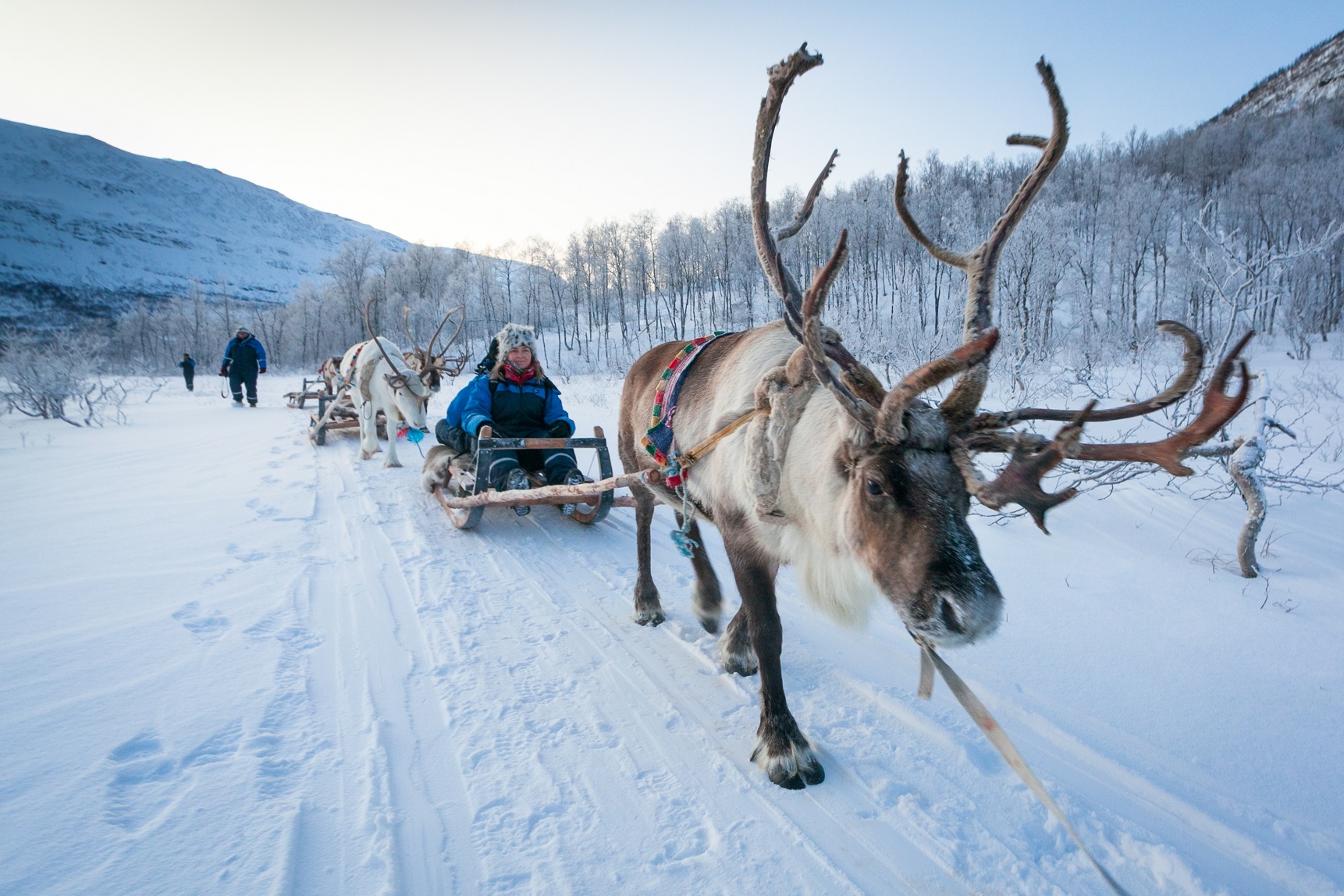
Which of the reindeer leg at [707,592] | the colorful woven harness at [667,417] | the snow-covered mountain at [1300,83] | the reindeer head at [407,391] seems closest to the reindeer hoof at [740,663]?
the reindeer leg at [707,592]

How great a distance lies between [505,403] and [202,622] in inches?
123

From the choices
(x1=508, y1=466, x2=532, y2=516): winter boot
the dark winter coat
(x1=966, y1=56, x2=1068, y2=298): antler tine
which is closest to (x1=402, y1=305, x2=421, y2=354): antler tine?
(x1=508, y1=466, x2=532, y2=516): winter boot

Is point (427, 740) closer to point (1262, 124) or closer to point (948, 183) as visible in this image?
point (948, 183)

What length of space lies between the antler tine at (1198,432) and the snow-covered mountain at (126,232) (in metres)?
98.2

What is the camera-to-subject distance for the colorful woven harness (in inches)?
122

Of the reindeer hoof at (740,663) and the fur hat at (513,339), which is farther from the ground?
the fur hat at (513,339)

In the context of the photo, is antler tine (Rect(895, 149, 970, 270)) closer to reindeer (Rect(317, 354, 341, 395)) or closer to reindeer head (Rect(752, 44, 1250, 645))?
reindeer head (Rect(752, 44, 1250, 645))

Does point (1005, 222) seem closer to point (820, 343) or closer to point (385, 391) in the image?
point (820, 343)

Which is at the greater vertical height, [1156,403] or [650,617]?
[1156,403]

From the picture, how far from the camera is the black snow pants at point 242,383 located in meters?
15.9

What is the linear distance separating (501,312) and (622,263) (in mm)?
11265

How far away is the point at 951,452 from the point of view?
1.76 m

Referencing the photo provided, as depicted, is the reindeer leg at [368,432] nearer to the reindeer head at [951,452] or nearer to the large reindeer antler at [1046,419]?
the reindeer head at [951,452]

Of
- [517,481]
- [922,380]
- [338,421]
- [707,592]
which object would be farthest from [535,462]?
[338,421]
